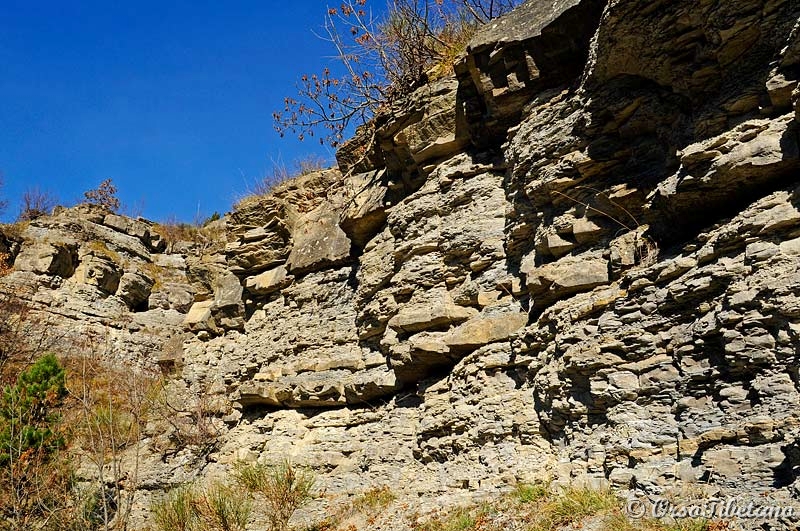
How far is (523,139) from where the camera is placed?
7598 mm

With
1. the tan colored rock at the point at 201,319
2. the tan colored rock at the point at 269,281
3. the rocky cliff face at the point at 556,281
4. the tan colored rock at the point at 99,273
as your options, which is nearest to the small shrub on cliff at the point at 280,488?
the rocky cliff face at the point at 556,281

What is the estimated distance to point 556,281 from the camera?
21.6 ft

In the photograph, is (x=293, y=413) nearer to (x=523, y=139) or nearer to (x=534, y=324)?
(x=534, y=324)

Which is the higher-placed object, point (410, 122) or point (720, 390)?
point (410, 122)

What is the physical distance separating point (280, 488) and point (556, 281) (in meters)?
5.03

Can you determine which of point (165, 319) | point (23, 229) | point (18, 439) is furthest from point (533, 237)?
point (23, 229)

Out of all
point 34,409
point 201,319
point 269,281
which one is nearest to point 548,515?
point 269,281

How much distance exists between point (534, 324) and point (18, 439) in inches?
341

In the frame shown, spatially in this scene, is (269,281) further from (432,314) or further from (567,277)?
(567,277)

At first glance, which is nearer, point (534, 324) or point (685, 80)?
point (685, 80)

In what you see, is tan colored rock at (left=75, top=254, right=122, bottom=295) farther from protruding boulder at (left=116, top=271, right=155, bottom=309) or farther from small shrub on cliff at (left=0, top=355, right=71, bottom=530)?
small shrub on cliff at (left=0, top=355, right=71, bottom=530)

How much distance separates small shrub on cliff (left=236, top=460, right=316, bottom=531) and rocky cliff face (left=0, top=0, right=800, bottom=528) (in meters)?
0.25

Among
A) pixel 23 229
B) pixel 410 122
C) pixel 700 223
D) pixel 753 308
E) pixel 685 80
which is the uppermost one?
pixel 23 229

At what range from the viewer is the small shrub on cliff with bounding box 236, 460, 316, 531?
8375 millimetres
